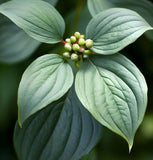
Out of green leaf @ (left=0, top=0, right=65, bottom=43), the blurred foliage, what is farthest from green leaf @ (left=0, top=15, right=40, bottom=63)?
green leaf @ (left=0, top=0, right=65, bottom=43)

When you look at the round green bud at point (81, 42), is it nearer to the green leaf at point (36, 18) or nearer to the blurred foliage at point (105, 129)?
the green leaf at point (36, 18)

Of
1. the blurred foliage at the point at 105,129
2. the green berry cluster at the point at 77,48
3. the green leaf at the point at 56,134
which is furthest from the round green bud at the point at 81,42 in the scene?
the blurred foliage at the point at 105,129

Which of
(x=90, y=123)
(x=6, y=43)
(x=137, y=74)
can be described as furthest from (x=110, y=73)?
(x=6, y=43)

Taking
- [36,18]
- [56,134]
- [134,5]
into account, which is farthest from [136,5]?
[56,134]

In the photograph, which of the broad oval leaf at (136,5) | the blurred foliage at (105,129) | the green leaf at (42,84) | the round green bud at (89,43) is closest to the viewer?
the green leaf at (42,84)

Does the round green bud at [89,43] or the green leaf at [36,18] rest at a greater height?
the green leaf at [36,18]
